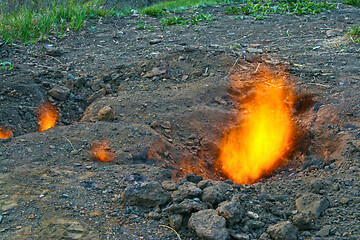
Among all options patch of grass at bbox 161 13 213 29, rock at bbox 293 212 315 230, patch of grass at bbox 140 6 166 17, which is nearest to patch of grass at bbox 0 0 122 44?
patch of grass at bbox 140 6 166 17

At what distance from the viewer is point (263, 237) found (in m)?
2.21

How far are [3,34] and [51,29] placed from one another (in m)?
0.77

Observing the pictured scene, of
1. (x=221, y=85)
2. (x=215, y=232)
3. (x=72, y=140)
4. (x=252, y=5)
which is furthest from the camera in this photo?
(x=252, y=5)

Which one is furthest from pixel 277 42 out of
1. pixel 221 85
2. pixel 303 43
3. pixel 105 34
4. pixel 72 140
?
pixel 72 140

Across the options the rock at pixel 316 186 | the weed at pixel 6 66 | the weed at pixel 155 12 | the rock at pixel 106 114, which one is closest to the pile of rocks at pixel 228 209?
the rock at pixel 316 186

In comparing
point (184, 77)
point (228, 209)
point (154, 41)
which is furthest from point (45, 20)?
point (228, 209)

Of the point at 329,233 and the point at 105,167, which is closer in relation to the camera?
the point at 329,233

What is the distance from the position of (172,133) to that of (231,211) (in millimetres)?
1556

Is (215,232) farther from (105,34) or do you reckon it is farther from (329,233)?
(105,34)

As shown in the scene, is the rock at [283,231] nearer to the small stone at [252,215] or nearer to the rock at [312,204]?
the small stone at [252,215]

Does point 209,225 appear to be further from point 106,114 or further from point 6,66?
point 6,66

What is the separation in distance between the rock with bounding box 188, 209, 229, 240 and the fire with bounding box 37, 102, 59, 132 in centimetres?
232

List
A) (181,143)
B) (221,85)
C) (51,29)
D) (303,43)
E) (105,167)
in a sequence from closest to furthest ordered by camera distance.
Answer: (105,167), (181,143), (221,85), (303,43), (51,29)

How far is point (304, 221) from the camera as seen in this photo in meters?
2.30
